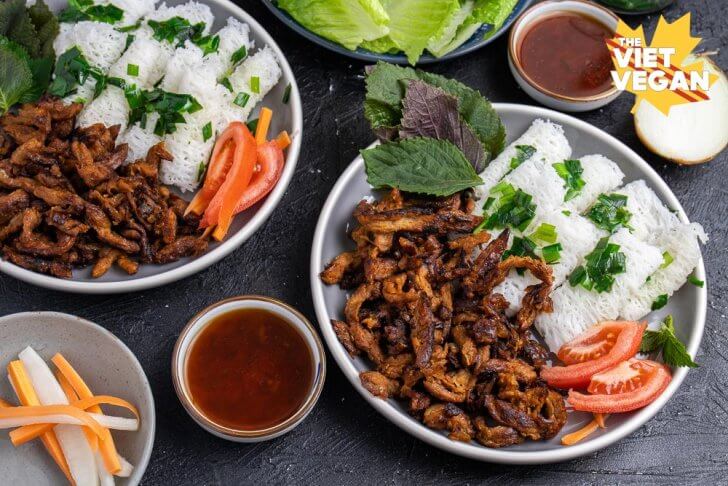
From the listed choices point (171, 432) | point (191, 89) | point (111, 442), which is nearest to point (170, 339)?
point (171, 432)

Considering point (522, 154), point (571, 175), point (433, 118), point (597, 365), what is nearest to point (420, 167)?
point (433, 118)

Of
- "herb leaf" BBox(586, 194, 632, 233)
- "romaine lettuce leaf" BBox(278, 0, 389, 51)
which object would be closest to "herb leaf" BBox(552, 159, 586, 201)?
"herb leaf" BBox(586, 194, 632, 233)

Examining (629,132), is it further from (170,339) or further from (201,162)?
(170,339)

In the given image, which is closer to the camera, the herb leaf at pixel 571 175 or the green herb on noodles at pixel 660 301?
the green herb on noodles at pixel 660 301

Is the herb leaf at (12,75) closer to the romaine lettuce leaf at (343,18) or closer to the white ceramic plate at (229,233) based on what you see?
the white ceramic plate at (229,233)

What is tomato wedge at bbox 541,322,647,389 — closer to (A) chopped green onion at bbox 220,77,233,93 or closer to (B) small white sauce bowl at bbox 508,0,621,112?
(B) small white sauce bowl at bbox 508,0,621,112

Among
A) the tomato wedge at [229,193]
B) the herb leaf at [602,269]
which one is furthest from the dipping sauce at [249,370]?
the herb leaf at [602,269]

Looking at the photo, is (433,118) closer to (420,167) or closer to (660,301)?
(420,167)

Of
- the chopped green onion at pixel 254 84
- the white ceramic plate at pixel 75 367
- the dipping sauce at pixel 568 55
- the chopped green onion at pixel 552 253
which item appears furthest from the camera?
the dipping sauce at pixel 568 55
